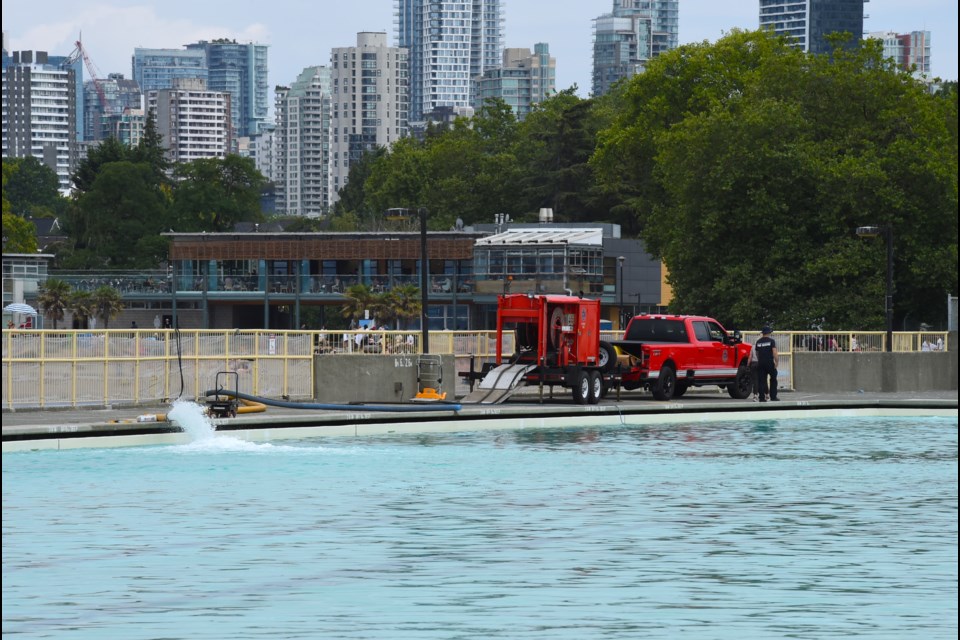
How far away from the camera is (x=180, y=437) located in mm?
27609

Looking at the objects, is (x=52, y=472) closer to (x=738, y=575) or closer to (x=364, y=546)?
(x=364, y=546)

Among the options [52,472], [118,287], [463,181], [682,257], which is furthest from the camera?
[463,181]

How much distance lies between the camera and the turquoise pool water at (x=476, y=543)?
42.2 feet

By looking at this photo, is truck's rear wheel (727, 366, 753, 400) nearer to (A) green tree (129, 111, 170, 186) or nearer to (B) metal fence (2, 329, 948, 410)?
(B) metal fence (2, 329, 948, 410)

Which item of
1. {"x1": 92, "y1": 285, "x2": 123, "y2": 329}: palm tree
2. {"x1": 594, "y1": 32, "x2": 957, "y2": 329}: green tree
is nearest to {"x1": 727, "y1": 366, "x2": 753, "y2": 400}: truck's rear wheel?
{"x1": 594, "y1": 32, "x2": 957, "y2": 329}: green tree

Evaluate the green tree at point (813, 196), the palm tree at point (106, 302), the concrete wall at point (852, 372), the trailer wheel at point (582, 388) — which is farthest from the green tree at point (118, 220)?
the trailer wheel at point (582, 388)

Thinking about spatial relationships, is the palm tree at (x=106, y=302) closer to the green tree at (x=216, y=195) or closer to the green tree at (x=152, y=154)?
the green tree at (x=216, y=195)

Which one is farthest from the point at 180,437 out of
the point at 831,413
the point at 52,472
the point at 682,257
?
the point at 682,257

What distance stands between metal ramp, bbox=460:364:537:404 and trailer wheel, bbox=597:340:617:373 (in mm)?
1970

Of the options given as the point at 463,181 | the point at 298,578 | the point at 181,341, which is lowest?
the point at 298,578

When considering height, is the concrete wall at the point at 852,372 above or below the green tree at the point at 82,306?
below

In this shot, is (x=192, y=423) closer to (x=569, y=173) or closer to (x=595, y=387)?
(x=595, y=387)

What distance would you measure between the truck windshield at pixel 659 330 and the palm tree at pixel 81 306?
83.1 m

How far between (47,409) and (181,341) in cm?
351
